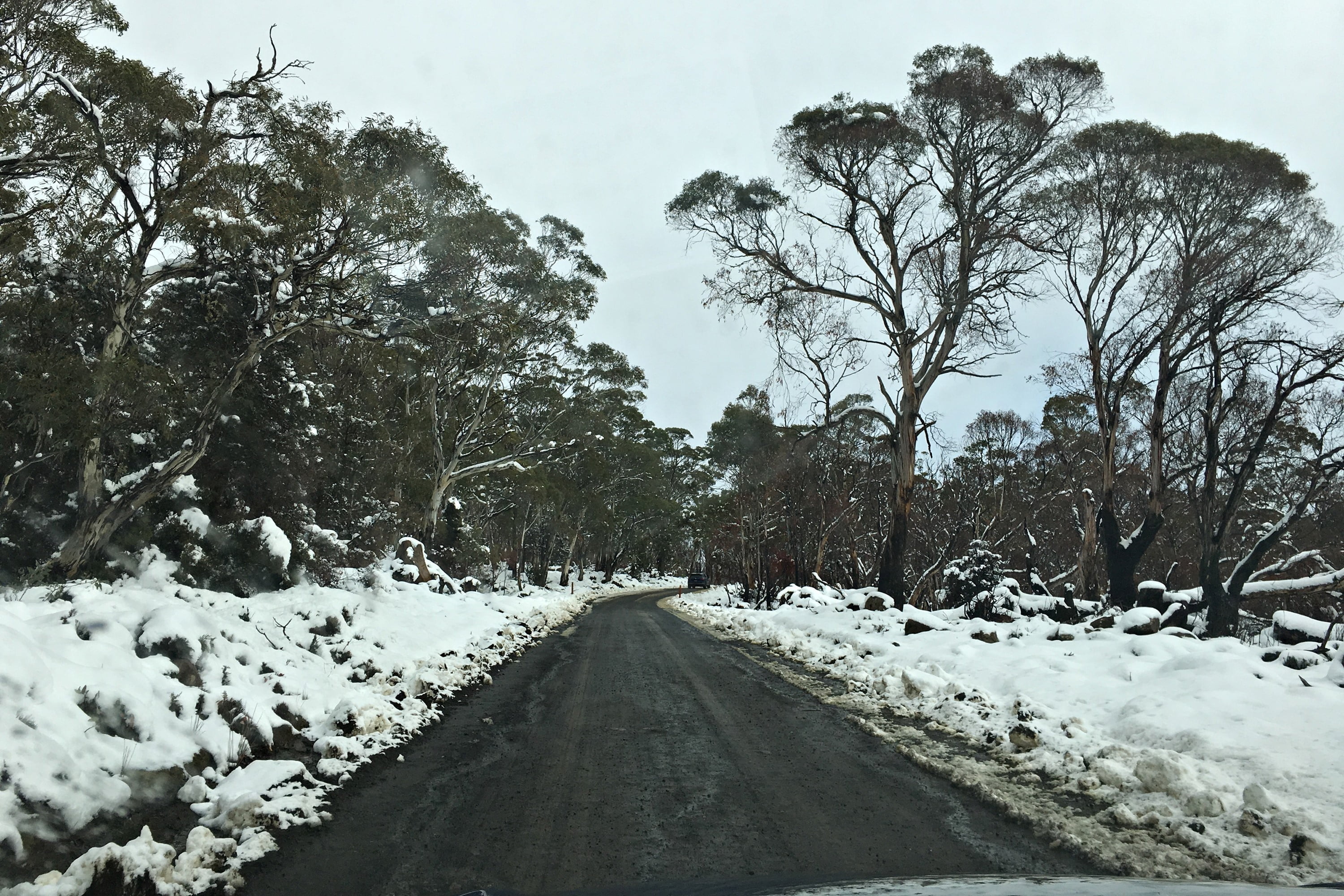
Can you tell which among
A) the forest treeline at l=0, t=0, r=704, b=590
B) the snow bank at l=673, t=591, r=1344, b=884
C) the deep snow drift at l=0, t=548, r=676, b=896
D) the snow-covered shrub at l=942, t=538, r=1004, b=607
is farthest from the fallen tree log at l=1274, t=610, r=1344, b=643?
the forest treeline at l=0, t=0, r=704, b=590

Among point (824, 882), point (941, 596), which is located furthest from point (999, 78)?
point (824, 882)

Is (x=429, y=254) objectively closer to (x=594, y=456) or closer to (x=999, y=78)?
(x=999, y=78)

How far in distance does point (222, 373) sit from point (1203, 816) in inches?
536

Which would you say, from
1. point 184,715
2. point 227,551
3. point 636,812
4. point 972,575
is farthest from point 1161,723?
point 227,551

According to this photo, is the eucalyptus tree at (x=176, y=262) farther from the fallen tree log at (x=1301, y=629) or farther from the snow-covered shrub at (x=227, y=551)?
the fallen tree log at (x=1301, y=629)

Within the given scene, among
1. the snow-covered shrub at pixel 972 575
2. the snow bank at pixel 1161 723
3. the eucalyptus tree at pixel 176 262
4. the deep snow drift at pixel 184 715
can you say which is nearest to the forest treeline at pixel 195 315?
the eucalyptus tree at pixel 176 262

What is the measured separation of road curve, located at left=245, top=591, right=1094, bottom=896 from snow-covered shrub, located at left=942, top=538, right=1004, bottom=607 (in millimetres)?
9812

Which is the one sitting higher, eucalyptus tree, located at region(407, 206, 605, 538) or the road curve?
eucalyptus tree, located at region(407, 206, 605, 538)

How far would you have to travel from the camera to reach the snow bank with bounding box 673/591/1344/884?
4055 millimetres

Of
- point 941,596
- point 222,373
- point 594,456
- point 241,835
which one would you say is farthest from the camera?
point 594,456

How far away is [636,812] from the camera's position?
4449 mm

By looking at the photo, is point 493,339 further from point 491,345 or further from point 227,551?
point 227,551

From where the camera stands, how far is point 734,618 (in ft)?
68.8

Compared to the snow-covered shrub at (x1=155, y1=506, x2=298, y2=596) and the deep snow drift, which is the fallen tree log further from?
the snow-covered shrub at (x1=155, y1=506, x2=298, y2=596)
